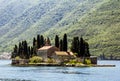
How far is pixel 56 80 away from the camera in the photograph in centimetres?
11012

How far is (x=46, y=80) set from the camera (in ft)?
365

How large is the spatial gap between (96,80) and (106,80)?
254 centimetres

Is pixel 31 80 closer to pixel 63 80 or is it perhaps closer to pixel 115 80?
pixel 63 80

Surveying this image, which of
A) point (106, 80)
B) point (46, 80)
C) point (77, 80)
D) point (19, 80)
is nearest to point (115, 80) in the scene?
point (106, 80)

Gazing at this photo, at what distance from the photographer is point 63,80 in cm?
11069

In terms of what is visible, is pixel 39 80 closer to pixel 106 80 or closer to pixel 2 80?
pixel 2 80

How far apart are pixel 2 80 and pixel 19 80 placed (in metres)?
4.20

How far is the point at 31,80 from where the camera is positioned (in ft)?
360

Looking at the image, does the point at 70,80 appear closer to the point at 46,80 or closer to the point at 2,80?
the point at 46,80

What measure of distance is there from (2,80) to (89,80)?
71.5ft

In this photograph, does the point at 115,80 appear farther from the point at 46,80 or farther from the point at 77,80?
the point at 46,80

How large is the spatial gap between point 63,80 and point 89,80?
260 inches

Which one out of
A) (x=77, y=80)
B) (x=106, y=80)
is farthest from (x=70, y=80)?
(x=106, y=80)

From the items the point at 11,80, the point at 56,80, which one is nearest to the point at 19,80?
the point at 11,80
